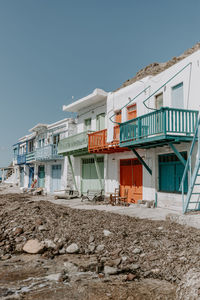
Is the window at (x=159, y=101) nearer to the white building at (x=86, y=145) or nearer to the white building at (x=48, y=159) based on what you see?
the white building at (x=86, y=145)

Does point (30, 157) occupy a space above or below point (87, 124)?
below

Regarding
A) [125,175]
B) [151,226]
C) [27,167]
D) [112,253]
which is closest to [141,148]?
[125,175]

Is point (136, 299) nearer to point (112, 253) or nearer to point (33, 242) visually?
point (112, 253)

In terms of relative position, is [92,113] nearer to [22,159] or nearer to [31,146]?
[31,146]

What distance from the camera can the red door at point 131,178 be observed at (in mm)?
14961

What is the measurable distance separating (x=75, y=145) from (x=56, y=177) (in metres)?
6.81

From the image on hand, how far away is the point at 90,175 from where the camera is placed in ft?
64.2

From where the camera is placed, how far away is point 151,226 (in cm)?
826

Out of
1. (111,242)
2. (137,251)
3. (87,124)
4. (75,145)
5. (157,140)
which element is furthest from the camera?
(87,124)

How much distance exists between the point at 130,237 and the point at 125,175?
351 inches

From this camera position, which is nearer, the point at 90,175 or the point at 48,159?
the point at 90,175

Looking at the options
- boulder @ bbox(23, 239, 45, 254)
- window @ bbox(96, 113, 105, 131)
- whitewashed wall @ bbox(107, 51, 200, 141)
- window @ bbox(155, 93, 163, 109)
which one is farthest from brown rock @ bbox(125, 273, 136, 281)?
window @ bbox(96, 113, 105, 131)

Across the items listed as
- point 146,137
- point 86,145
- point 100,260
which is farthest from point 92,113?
point 100,260

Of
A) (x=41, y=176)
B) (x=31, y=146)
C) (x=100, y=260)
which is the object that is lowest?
(x=100, y=260)
